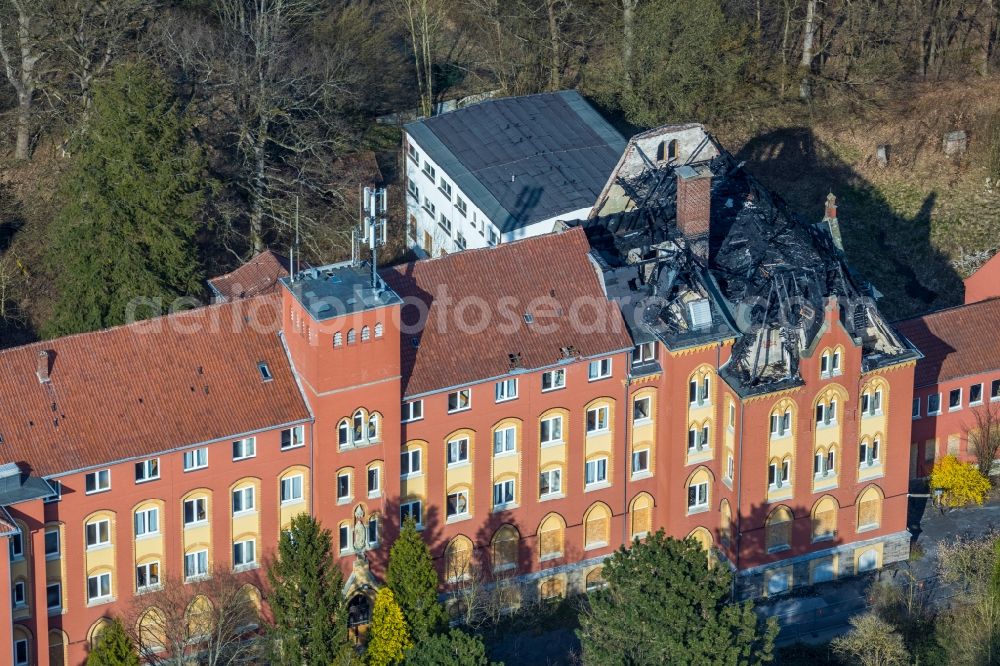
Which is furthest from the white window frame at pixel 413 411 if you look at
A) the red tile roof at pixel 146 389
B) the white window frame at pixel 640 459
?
the white window frame at pixel 640 459

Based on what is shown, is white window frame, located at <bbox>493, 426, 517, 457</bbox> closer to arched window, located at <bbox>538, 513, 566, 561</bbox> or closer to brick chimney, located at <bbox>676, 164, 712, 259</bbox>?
arched window, located at <bbox>538, 513, 566, 561</bbox>

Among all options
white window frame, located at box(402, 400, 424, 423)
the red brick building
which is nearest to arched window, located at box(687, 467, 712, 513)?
the red brick building

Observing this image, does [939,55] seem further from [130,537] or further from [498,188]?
[130,537]

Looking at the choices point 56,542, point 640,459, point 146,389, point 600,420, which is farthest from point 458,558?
point 56,542

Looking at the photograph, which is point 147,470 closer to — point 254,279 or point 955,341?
point 254,279

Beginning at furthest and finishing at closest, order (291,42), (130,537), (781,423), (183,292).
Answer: (291,42) → (183,292) → (781,423) → (130,537)

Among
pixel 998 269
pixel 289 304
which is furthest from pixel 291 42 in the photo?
pixel 998 269
